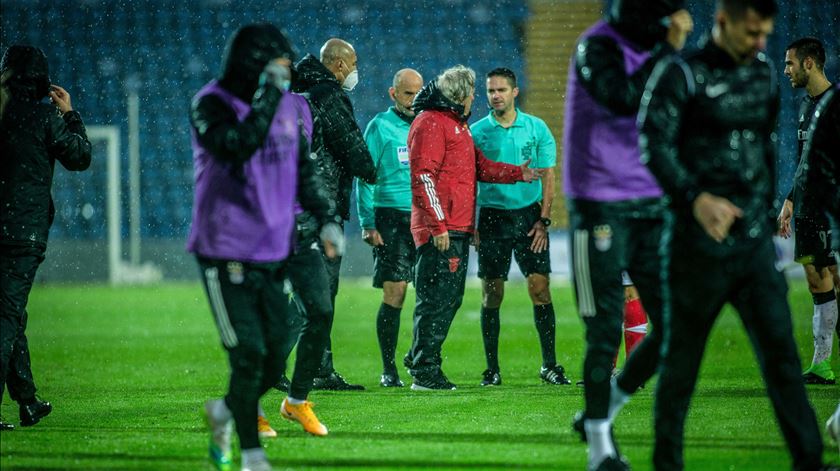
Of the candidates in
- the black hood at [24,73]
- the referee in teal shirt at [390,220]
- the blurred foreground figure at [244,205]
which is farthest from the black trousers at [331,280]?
the blurred foreground figure at [244,205]

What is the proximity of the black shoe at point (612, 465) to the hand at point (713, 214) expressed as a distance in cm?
111

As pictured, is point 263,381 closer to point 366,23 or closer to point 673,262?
point 673,262

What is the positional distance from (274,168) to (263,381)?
3.39 feet

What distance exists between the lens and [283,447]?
19.8 ft

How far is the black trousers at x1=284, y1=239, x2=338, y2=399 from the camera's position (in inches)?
244

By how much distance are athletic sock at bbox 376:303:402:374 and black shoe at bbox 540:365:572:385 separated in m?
1.13

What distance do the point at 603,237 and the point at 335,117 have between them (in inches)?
119

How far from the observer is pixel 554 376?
892cm

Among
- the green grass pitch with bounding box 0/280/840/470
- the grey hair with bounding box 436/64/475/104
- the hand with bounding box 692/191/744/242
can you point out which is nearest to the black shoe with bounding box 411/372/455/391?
the green grass pitch with bounding box 0/280/840/470

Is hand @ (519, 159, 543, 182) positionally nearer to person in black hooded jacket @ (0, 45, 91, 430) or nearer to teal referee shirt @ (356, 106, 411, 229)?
teal referee shirt @ (356, 106, 411, 229)

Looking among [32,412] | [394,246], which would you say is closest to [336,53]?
[394,246]

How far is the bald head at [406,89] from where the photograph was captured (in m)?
9.42

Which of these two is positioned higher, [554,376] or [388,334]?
[388,334]

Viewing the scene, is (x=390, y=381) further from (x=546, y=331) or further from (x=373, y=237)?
(x=546, y=331)
